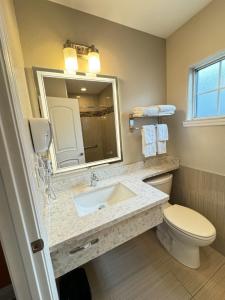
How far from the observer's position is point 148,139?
160cm

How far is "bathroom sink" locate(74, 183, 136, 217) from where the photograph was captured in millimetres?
1231

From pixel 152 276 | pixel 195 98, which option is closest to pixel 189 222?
pixel 152 276

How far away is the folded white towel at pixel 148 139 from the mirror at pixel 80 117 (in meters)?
0.29

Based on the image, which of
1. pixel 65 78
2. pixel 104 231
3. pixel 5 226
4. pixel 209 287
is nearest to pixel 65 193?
pixel 104 231

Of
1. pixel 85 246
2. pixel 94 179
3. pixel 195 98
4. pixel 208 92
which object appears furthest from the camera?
pixel 195 98

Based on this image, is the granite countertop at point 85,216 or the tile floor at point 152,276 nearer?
the granite countertop at point 85,216

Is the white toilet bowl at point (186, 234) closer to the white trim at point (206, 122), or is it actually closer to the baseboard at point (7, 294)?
the white trim at point (206, 122)

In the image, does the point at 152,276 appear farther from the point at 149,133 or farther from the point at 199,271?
the point at 149,133

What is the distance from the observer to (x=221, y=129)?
131cm

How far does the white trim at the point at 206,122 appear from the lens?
129 centimetres

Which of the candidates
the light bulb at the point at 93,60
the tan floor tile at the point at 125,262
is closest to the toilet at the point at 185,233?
the tan floor tile at the point at 125,262

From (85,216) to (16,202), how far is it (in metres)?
0.53

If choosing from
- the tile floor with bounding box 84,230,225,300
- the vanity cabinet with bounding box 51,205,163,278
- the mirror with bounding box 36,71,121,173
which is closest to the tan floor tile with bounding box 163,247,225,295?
the tile floor with bounding box 84,230,225,300

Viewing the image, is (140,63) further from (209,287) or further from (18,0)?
(209,287)
